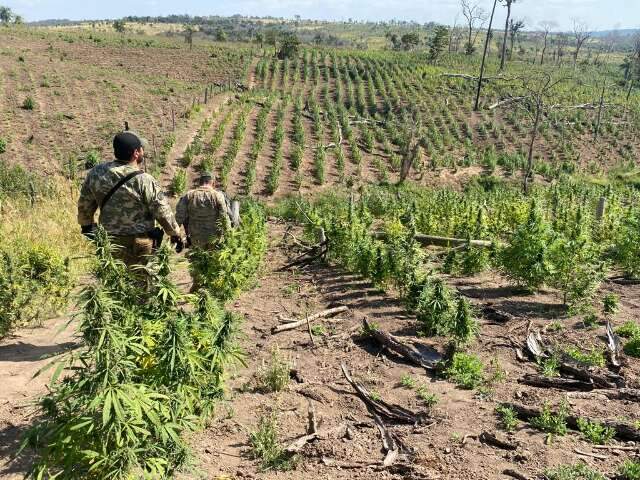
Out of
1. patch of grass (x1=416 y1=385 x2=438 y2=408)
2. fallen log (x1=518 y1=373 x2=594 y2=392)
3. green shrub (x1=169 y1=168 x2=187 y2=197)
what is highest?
fallen log (x1=518 y1=373 x2=594 y2=392)

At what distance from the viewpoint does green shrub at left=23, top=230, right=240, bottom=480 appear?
9.14ft

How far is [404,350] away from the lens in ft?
19.8

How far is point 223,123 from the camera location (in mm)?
24703

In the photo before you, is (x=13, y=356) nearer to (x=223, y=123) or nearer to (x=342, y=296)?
(x=342, y=296)

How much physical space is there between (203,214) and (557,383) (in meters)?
4.29

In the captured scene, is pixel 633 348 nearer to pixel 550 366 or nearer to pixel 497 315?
pixel 550 366

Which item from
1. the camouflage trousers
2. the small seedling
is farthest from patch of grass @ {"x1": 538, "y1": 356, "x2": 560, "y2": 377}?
the camouflage trousers

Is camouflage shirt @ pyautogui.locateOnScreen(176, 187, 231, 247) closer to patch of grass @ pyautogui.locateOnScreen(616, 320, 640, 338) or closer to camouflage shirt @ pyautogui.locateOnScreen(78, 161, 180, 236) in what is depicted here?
camouflage shirt @ pyautogui.locateOnScreen(78, 161, 180, 236)

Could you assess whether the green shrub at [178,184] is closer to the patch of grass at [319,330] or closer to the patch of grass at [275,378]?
the patch of grass at [319,330]

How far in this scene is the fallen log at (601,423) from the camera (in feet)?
14.8

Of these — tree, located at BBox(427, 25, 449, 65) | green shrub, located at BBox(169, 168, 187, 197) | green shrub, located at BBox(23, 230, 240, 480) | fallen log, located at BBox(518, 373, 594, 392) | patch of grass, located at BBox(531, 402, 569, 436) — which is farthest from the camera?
tree, located at BBox(427, 25, 449, 65)

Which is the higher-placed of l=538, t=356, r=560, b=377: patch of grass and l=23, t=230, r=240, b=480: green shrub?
l=23, t=230, r=240, b=480: green shrub

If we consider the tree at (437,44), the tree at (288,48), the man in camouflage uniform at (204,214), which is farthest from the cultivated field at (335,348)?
the tree at (437,44)

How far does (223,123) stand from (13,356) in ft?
66.8
